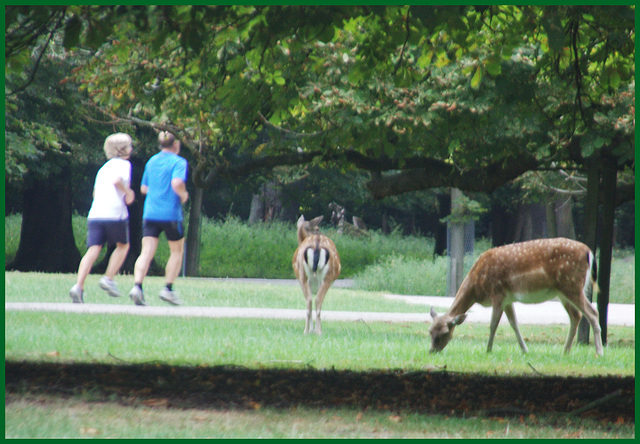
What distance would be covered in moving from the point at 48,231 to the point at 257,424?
68.8ft

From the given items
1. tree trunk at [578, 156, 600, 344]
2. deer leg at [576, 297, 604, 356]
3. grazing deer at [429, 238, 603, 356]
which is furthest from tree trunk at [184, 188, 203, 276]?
deer leg at [576, 297, 604, 356]

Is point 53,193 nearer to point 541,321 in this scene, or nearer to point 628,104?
point 541,321

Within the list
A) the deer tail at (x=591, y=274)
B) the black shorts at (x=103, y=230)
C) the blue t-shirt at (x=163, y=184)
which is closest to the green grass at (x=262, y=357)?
the deer tail at (x=591, y=274)

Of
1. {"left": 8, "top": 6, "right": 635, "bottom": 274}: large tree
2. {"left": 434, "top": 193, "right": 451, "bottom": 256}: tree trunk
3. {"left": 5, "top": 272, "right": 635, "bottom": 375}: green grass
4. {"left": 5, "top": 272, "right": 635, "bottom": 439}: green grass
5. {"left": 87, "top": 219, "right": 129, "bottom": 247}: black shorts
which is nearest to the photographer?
{"left": 5, "top": 272, "right": 635, "bottom": 439}: green grass

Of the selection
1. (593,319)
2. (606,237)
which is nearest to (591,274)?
(593,319)

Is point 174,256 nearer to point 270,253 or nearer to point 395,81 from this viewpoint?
point 395,81

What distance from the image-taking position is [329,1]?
20.6ft

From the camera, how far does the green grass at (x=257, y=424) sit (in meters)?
5.38

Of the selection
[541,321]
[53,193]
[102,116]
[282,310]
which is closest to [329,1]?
[282,310]

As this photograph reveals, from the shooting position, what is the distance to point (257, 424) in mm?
5836

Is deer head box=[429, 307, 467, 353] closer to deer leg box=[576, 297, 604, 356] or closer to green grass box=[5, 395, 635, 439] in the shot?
deer leg box=[576, 297, 604, 356]

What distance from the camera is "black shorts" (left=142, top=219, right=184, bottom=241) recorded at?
10.9m

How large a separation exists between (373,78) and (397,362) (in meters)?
3.89

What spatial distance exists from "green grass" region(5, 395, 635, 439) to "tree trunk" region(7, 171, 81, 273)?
1955 centimetres
